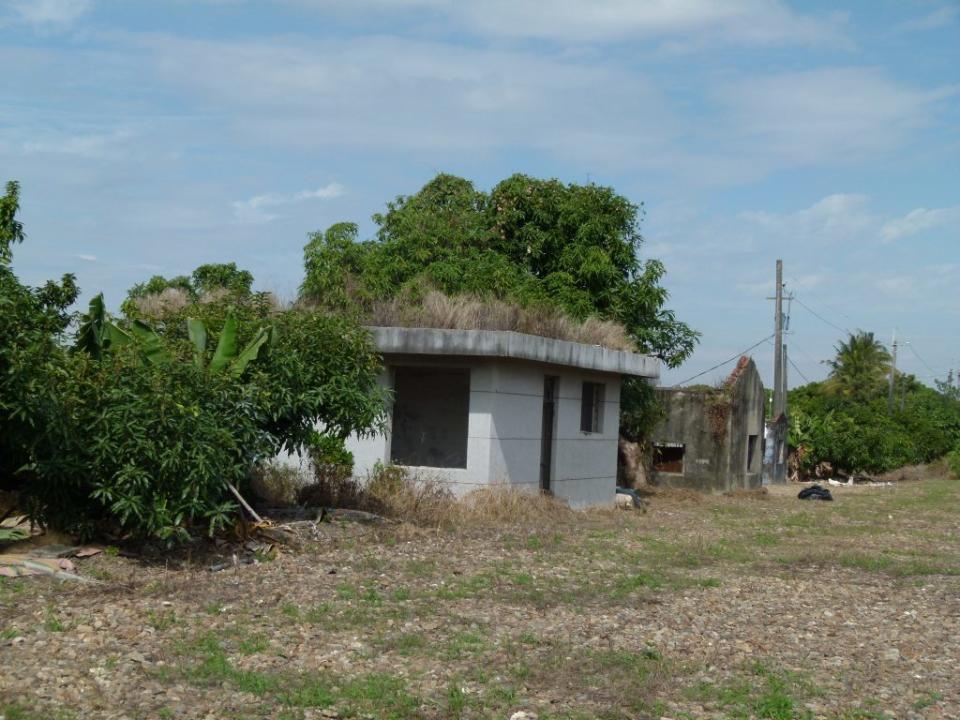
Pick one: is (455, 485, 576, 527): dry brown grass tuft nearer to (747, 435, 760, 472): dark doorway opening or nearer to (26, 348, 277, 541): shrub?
(26, 348, 277, 541): shrub

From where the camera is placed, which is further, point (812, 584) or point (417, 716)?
point (812, 584)

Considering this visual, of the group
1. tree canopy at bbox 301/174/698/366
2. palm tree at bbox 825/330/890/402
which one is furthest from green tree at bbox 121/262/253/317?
palm tree at bbox 825/330/890/402

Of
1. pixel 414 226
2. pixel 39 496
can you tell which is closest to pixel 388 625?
pixel 39 496

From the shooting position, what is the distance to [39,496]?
11.2 meters

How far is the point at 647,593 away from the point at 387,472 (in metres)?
6.79

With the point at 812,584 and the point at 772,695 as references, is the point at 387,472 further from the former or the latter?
the point at 772,695

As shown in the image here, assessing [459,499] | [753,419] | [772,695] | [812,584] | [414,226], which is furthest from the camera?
[753,419]

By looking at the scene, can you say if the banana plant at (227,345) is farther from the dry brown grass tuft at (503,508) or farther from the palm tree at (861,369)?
the palm tree at (861,369)

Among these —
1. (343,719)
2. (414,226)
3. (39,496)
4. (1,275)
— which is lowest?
(343,719)

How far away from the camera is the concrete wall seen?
18047mm

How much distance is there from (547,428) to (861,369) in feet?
197

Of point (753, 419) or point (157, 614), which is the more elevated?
point (753, 419)

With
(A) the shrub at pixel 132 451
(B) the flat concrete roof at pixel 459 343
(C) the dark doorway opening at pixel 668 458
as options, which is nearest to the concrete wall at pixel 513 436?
(B) the flat concrete roof at pixel 459 343

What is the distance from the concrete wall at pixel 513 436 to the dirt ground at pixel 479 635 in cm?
303
